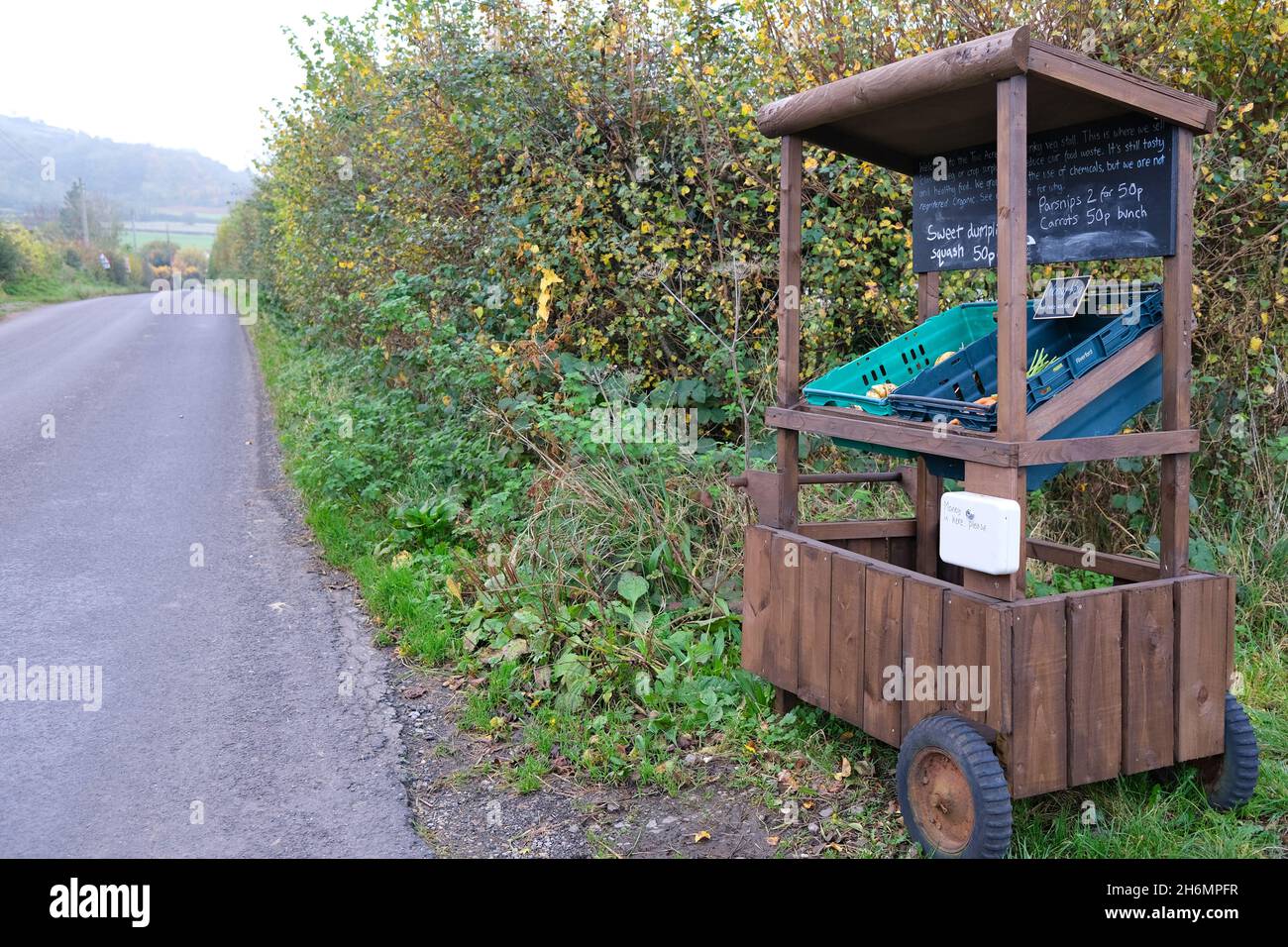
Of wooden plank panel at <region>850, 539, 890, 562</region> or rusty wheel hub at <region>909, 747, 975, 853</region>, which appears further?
wooden plank panel at <region>850, 539, 890, 562</region>

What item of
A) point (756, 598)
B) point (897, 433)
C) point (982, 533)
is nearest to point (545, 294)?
point (756, 598)

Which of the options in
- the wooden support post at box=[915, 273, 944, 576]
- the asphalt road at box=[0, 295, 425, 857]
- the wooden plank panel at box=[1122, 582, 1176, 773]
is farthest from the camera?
the wooden support post at box=[915, 273, 944, 576]

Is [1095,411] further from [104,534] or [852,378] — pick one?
[104,534]

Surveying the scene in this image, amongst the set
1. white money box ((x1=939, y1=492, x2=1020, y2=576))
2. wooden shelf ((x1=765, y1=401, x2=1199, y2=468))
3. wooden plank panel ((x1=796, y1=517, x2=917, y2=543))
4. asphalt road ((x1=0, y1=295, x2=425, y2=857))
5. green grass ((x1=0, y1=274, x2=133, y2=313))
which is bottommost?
asphalt road ((x1=0, y1=295, x2=425, y2=857))

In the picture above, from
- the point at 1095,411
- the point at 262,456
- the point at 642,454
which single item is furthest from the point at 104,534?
the point at 1095,411

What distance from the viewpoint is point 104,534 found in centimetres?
733

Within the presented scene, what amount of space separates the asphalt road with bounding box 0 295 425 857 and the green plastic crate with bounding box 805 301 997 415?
222cm

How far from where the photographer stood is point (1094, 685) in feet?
10.8

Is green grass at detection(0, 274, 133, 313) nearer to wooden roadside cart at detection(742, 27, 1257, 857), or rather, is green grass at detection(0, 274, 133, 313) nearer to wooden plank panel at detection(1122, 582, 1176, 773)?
wooden roadside cart at detection(742, 27, 1257, 857)

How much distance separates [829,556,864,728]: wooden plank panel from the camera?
3.74m

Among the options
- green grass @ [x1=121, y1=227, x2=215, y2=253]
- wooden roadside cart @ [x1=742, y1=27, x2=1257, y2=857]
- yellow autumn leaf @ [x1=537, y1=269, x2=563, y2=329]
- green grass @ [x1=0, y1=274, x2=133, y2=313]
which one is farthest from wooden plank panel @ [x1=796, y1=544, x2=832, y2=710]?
green grass @ [x1=121, y1=227, x2=215, y2=253]

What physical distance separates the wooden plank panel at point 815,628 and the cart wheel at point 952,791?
471 millimetres
